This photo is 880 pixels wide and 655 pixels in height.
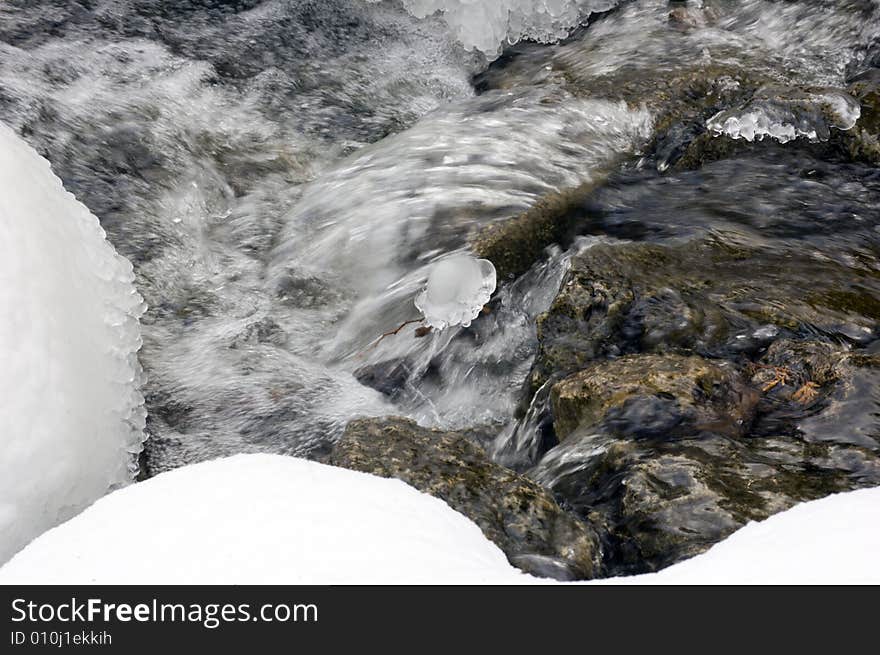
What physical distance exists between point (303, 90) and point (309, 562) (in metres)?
5.19

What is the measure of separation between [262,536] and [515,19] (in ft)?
20.4

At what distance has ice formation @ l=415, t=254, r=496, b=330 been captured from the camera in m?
3.70

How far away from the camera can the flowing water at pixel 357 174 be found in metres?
3.97

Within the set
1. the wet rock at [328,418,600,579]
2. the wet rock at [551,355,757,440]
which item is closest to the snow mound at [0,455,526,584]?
the wet rock at [328,418,600,579]

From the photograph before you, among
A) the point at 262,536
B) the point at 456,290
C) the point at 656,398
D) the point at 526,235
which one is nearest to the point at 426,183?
the point at 526,235

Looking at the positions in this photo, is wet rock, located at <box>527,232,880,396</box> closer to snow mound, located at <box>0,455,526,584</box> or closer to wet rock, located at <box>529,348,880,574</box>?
wet rock, located at <box>529,348,880,574</box>

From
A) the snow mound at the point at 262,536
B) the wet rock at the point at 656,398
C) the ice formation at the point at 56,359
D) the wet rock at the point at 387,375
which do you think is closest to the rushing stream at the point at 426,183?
the wet rock at the point at 387,375

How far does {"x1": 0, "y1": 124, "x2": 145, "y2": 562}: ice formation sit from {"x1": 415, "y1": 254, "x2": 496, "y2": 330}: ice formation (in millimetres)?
1288

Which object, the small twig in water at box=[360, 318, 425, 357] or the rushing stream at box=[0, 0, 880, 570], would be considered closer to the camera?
the rushing stream at box=[0, 0, 880, 570]

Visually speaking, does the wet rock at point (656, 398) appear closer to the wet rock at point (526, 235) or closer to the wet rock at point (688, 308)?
the wet rock at point (688, 308)

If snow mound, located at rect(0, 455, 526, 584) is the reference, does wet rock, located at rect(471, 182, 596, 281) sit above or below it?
below

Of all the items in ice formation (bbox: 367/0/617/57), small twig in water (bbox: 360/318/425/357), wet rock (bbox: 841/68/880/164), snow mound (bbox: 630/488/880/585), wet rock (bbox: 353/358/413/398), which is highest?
snow mound (bbox: 630/488/880/585)

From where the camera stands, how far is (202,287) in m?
4.62
